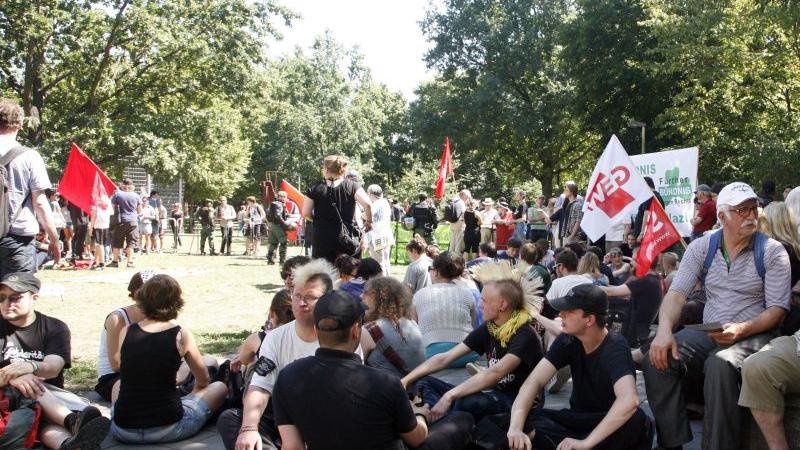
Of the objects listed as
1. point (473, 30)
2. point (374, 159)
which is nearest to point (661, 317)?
point (473, 30)

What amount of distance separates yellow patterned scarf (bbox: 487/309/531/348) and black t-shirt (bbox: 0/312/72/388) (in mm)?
2981

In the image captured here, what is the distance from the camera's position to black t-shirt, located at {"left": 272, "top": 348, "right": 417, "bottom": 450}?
10.7ft

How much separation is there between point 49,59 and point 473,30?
26.6 m

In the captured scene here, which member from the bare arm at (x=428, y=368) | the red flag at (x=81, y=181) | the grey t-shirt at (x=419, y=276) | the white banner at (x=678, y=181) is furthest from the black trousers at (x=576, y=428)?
the red flag at (x=81, y=181)

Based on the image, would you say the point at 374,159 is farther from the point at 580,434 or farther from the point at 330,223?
the point at 580,434

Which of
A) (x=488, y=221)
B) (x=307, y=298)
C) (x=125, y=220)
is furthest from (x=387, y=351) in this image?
(x=488, y=221)

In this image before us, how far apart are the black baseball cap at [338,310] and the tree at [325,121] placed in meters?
49.4

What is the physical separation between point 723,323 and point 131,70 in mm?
27996

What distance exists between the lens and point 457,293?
7121 mm

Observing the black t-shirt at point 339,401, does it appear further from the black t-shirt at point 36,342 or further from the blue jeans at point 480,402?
the black t-shirt at point 36,342

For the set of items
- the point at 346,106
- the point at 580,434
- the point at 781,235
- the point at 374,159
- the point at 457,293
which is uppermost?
the point at 346,106

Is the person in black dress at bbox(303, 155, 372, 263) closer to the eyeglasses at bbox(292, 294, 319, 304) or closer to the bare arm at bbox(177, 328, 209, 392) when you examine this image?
the bare arm at bbox(177, 328, 209, 392)

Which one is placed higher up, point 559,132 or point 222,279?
point 559,132

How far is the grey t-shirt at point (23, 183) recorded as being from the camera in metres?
5.93
